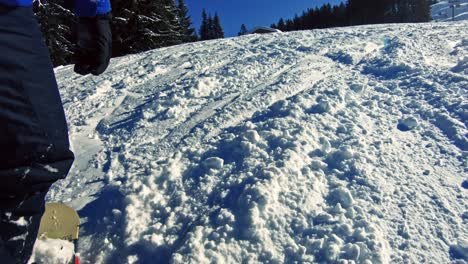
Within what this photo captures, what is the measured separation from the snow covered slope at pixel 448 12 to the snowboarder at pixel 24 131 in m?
68.3

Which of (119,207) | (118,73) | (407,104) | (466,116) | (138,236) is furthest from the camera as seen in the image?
(118,73)

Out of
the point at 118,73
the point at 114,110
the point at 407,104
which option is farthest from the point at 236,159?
the point at 118,73

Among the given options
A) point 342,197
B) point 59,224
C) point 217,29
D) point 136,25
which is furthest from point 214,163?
point 217,29

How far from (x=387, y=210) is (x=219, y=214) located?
120cm

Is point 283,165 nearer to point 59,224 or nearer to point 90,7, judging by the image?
point 59,224

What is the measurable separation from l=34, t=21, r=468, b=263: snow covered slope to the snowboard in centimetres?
18

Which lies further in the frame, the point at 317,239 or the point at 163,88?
the point at 163,88

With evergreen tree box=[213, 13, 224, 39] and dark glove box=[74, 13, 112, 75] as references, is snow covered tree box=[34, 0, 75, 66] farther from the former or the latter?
evergreen tree box=[213, 13, 224, 39]

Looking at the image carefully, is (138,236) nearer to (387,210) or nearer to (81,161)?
(81,161)

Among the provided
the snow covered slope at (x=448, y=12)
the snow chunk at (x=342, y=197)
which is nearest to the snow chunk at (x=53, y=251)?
the snow chunk at (x=342, y=197)

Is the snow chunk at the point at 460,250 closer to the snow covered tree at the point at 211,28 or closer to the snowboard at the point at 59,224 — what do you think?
the snowboard at the point at 59,224

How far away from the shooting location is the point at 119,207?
312 cm

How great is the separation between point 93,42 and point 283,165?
191 cm

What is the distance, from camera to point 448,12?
7194 cm
